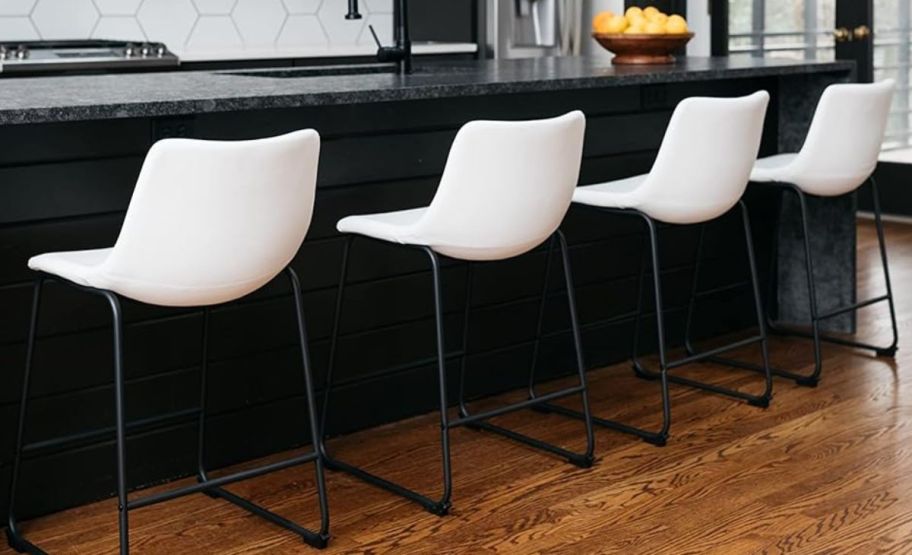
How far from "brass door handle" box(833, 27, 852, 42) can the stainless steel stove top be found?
3242 mm

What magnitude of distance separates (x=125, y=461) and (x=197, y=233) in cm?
45

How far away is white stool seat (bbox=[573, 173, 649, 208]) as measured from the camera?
3490mm

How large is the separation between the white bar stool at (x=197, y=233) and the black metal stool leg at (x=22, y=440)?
0.01m

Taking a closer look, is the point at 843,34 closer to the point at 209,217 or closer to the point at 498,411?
the point at 498,411

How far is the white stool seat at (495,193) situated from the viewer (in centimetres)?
293

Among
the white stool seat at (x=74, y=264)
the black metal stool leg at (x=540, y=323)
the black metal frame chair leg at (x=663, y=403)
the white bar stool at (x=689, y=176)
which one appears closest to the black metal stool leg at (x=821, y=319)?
the white bar stool at (x=689, y=176)

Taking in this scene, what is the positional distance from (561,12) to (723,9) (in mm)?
1074

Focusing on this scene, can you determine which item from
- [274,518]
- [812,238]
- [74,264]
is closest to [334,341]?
[274,518]

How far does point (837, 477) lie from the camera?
3.19 m

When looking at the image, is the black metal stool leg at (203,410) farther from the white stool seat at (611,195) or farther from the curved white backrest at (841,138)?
the curved white backrest at (841,138)

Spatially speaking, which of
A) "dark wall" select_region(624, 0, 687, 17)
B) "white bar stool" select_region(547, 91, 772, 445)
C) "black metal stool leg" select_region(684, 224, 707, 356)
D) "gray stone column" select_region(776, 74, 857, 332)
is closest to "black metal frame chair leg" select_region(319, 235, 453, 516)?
"white bar stool" select_region(547, 91, 772, 445)

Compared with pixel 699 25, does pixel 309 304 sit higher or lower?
lower

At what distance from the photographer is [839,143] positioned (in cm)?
396

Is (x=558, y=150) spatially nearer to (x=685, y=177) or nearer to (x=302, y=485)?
(x=685, y=177)
